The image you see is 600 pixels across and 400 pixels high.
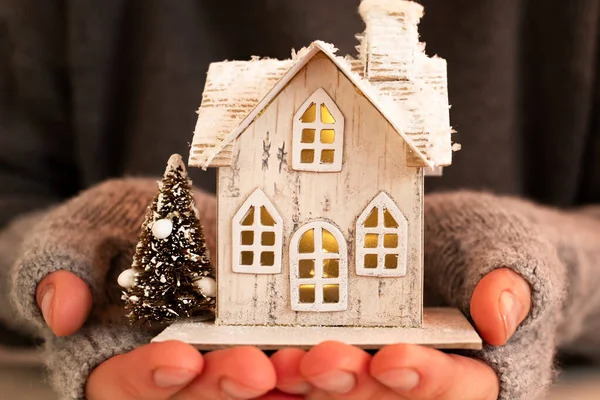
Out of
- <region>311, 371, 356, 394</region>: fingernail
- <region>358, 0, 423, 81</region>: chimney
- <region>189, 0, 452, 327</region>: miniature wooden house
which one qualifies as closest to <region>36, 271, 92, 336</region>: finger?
<region>189, 0, 452, 327</region>: miniature wooden house

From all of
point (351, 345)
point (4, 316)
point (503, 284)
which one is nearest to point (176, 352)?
point (351, 345)

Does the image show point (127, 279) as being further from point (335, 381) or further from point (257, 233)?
point (335, 381)

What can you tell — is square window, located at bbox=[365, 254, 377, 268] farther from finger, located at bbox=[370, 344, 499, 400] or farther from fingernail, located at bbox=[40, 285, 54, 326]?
fingernail, located at bbox=[40, 285, 54, 326]

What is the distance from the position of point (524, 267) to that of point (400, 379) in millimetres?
174

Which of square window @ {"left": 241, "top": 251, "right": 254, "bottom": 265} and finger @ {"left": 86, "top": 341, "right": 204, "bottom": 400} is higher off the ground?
A: square window @ {"left": 241, "top": 251, "right": 254, "bottom": 265}

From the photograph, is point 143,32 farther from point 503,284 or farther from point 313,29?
point 503,284

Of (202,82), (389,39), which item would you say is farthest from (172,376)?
(202,82)

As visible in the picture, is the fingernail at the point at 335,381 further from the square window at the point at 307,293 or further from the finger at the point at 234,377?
the square window at the point at 307,293

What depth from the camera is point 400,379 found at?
0.47 m

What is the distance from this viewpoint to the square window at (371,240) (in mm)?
635

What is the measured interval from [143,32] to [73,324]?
0.66 m

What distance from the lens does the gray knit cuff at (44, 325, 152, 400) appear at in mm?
556

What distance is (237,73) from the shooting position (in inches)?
25.5

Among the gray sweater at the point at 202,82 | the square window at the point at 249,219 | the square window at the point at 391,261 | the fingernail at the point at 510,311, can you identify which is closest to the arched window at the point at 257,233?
the square window at the point at 249,219
